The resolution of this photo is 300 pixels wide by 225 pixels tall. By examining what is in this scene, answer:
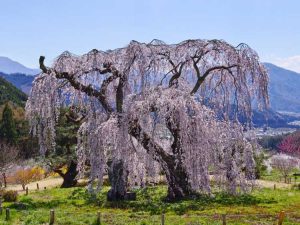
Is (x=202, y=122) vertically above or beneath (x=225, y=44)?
beneath

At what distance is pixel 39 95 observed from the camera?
946 inches

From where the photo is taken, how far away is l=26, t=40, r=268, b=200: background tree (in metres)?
21.9

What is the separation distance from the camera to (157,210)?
2133 centimetres

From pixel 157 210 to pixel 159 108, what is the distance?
4.73m

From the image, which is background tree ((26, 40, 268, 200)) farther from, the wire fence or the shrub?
the shrub

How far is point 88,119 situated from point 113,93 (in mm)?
3811

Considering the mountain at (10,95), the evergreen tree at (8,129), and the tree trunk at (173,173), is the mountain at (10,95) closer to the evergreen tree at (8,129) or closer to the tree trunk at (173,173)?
the evergreen tree at (8,129)

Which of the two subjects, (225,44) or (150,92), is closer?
(150,92)

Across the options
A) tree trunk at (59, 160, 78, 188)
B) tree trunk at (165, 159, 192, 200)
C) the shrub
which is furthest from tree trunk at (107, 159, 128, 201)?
the shrub

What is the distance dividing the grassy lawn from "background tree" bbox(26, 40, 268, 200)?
3.88ft

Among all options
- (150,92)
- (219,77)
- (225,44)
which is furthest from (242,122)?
(150,92)

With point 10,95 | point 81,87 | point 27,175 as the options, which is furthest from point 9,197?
point 10,95

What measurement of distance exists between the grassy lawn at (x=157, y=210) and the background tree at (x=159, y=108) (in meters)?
1.18

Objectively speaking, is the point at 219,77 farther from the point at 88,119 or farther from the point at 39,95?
the point at 39,95
